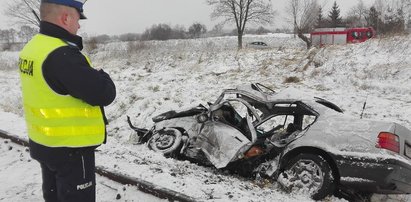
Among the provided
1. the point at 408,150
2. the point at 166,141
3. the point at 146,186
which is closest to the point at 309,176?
the point at 408,150

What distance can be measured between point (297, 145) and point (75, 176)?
135 inches

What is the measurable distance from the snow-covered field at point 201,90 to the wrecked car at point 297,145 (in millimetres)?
274

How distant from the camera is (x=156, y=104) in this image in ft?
42.4

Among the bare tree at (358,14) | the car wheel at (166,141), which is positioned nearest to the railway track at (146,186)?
the car wheel at (166,141)

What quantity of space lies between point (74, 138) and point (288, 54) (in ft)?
52.7

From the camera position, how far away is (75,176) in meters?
2.52

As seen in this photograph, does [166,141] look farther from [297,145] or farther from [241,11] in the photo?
[241,11]

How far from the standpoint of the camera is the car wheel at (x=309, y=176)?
489cm

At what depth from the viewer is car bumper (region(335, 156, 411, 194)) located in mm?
4586

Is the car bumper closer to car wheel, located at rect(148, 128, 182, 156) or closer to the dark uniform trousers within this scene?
car wheel, located at rect(148, 128, 182, 156)

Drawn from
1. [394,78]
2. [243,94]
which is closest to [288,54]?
[394,78]

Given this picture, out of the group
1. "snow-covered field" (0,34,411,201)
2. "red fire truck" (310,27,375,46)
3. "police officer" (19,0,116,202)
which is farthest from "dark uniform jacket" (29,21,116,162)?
"red fire truck" (310,27,375,46)

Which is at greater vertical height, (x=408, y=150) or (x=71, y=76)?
(x=71, y=76)

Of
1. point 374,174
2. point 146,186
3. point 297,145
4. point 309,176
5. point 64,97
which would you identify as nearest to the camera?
point 64,97
